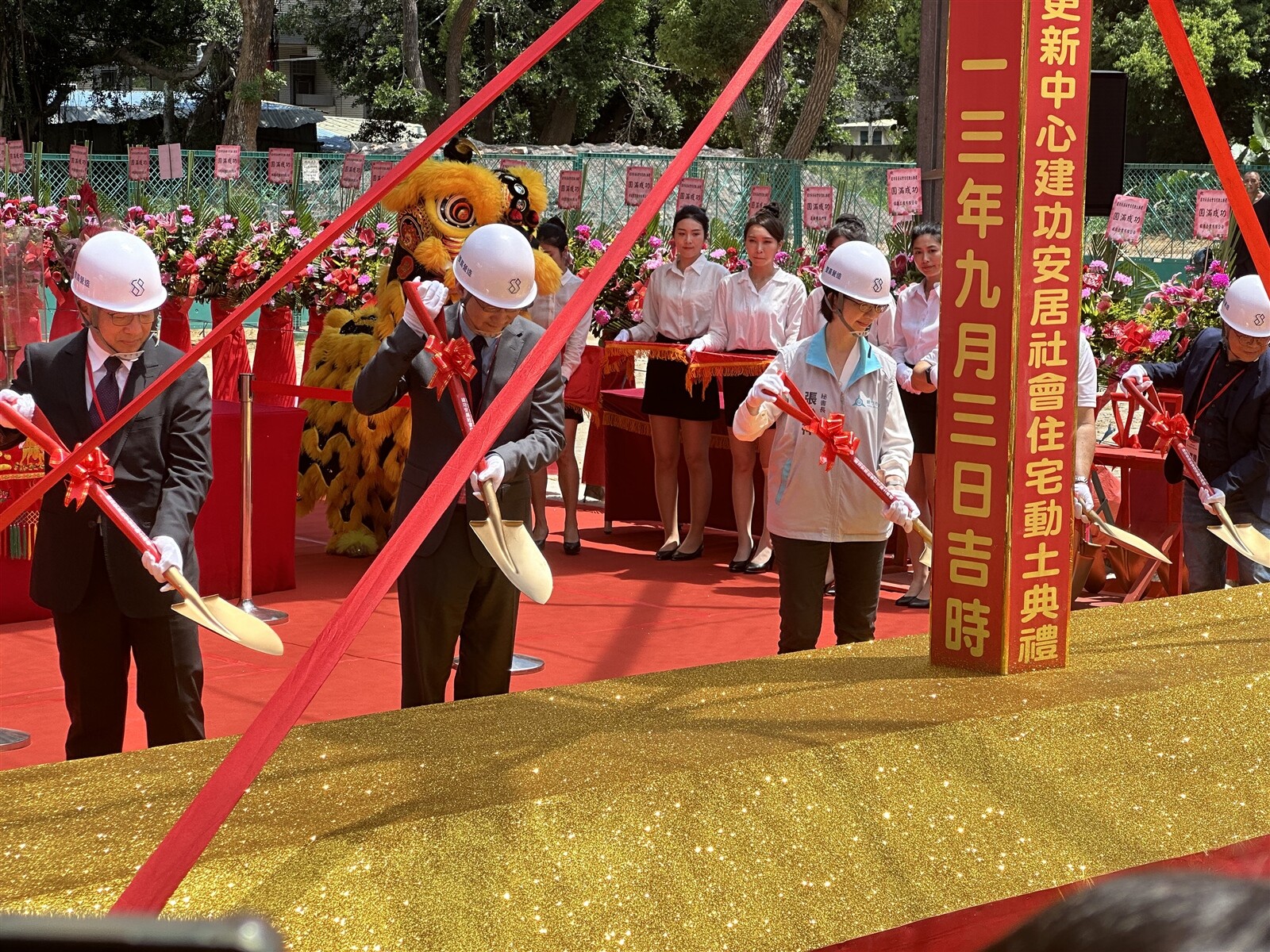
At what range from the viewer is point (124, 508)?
11.8 feet

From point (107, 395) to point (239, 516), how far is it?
286 centimetres

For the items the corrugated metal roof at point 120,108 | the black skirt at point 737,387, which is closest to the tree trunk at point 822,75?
the black skirt at point 737,387

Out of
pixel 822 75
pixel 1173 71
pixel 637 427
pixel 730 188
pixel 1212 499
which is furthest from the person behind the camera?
pixel 1173 71

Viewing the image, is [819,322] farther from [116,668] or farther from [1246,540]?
[116,668]

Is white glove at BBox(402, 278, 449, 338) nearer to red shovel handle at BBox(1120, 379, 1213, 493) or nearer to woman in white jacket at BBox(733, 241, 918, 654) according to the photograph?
woman in white jacket at BBox(733, 241, 918, 654)

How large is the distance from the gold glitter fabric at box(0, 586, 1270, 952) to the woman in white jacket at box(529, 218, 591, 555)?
15.8ft

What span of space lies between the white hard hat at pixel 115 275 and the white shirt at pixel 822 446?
1.63 meters

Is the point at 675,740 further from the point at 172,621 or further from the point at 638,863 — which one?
the point at 172,621

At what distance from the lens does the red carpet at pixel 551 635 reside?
498 cm

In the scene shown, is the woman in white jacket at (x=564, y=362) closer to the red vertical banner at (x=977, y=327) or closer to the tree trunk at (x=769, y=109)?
the red vertical banner at (x=977, y=327)

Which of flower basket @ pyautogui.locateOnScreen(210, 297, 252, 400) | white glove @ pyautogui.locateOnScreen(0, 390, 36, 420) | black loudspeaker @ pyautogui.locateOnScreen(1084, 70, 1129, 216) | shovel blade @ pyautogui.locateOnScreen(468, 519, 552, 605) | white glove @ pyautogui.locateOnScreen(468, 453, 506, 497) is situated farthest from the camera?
flower basket @ pyautogui.locateOnScreen(210, 297, 252, 400)

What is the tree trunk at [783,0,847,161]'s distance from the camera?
1867 centimetres

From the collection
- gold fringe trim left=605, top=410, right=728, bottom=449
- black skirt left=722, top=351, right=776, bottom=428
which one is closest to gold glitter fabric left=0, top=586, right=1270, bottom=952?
black skirt left=722, top=351, right=776, bottom=428

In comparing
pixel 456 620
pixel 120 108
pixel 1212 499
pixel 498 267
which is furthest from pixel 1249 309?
pixel 120 108
